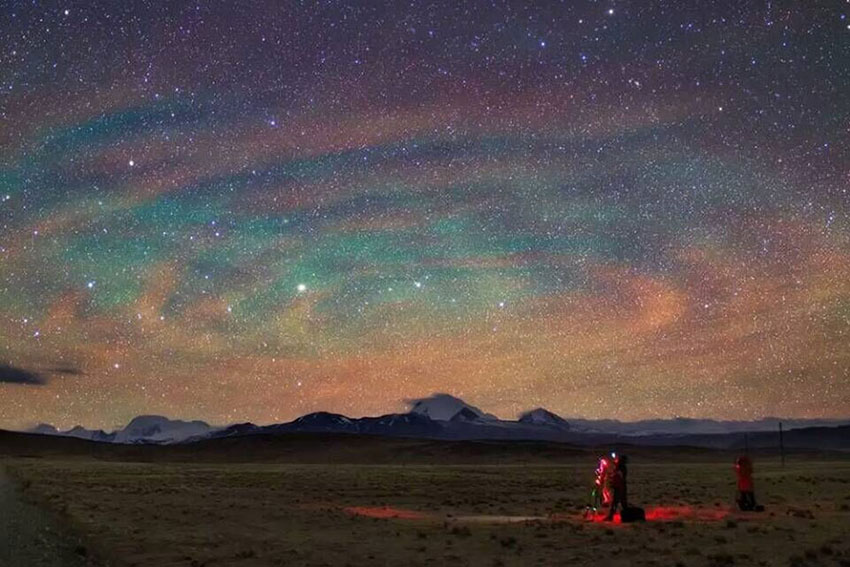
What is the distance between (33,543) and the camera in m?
19.2

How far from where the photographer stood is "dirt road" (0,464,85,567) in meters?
17.3

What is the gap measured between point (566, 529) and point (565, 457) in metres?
135

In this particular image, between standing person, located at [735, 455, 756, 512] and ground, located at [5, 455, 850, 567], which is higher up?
standing person, located at [735, 455, 756, 512]

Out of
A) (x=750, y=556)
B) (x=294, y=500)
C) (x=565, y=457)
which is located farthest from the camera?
(x=565, y=457)

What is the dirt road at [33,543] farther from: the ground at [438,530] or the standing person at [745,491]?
the standing person at [745,491]

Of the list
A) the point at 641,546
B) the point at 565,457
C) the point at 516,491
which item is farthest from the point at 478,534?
the point at 565,457

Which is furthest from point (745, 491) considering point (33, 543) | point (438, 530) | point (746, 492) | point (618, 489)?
point (33, 543)

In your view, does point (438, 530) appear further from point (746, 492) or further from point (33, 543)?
point (746, 492)

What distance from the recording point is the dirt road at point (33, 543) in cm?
1730

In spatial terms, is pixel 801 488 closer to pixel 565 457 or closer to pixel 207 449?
pixel 565 457

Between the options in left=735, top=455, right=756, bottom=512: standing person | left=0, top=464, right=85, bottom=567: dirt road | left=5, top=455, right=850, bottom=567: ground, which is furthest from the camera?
left=735, top=455, right=756, bottom=512: standing person

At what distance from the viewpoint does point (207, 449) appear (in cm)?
19575

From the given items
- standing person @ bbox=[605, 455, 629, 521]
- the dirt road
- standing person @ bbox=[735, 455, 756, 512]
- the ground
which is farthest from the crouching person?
the dirt road

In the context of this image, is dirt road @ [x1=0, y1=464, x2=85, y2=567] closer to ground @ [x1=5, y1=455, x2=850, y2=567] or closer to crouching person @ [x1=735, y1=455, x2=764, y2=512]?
ground @ [x1=5, y1=455, x2=850, y2=567]
